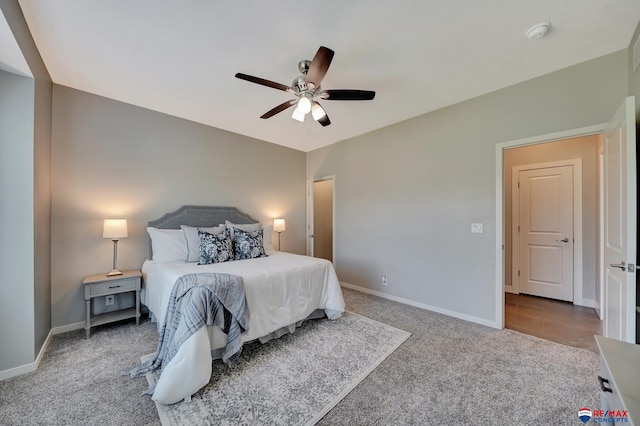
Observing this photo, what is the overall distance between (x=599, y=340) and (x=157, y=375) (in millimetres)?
2724

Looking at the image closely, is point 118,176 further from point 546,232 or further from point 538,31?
point 546,232

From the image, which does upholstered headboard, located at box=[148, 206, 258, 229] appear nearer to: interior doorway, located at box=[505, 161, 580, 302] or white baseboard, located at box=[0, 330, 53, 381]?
white baseboard, located at box=[0, 330, 53, 381]

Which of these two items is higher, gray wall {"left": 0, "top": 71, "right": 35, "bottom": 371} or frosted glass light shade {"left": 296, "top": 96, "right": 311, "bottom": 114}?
frosted glass light shade {"left": 296, "top": 96, "right": 311, "bottom": 114}

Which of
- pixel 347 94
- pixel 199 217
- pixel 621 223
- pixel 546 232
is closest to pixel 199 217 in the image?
pixel 199 217

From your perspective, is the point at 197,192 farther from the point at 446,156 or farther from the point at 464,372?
the point at 464,372

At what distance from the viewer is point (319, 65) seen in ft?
5.86

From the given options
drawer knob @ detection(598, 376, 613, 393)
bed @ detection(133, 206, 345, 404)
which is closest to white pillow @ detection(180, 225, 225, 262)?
bed @ detection(133, 206, 345, 404)

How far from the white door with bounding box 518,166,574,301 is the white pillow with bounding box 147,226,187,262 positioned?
519 cm

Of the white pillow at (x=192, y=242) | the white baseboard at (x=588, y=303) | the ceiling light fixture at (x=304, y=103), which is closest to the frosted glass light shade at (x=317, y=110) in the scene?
the ceiling light fixture at (x=304, y=103)

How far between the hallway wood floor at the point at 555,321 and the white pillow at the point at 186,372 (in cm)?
321

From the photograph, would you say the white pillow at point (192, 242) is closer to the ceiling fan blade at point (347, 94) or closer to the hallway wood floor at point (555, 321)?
the ceiling fan blade at point (347, 94)

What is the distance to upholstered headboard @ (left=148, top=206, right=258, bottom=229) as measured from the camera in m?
3.33

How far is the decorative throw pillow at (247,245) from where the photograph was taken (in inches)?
127

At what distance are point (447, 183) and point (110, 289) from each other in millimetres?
4128
